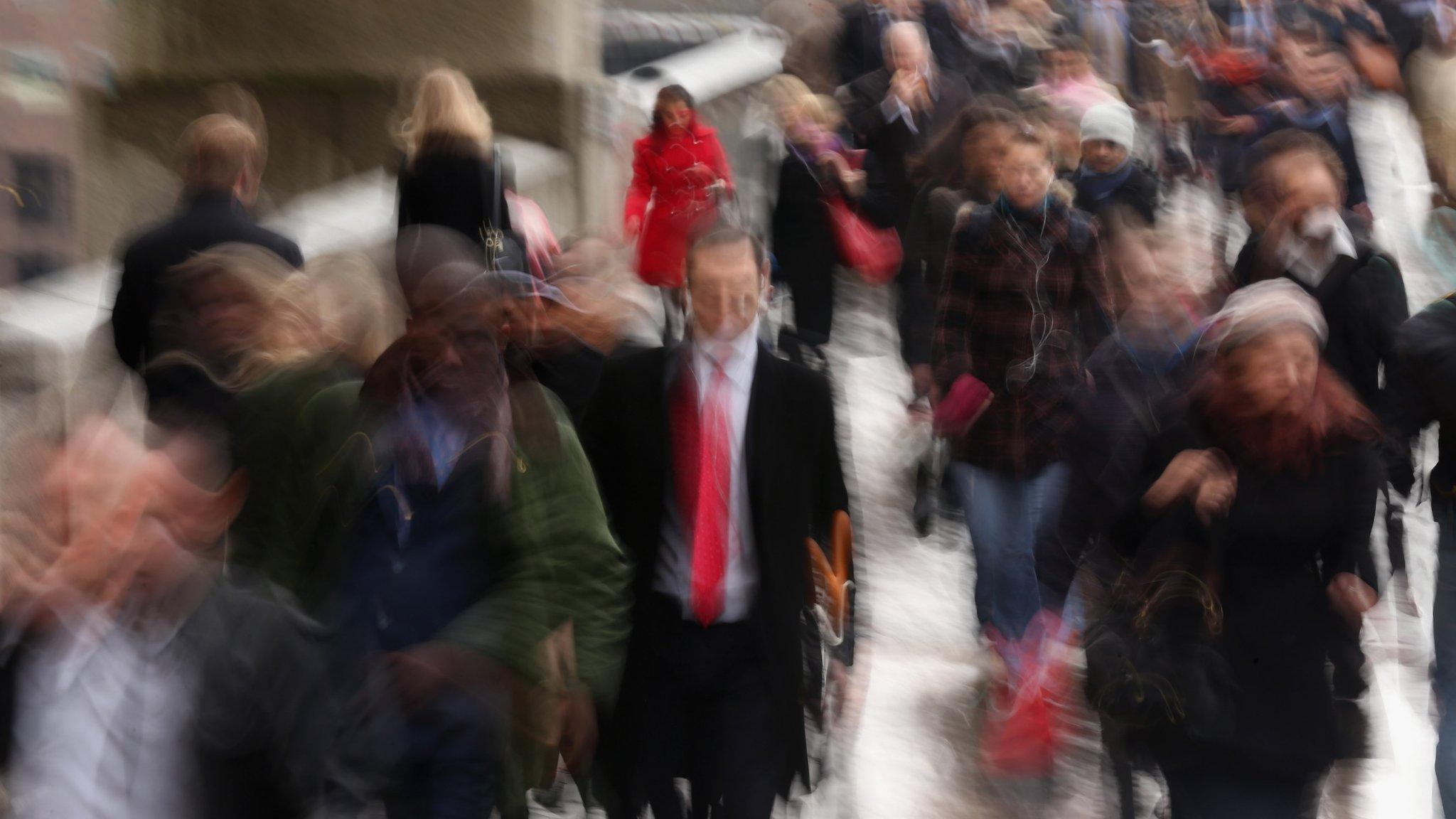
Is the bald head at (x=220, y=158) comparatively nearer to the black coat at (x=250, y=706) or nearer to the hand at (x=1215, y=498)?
the black coat at (x=250, y=706)

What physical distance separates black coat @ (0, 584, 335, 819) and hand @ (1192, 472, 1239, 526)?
196cm

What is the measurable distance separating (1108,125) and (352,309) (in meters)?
3.99

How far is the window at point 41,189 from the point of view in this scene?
11.3 m

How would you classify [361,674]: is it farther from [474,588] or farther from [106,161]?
[106,161]

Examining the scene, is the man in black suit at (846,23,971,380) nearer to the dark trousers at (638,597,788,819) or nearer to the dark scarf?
the dark scarf

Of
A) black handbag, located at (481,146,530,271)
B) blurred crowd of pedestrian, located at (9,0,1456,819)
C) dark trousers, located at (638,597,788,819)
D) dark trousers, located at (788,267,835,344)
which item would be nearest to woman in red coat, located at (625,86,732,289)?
dark trousers, located at (788,267,835,344)

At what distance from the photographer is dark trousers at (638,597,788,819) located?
4.65 meters

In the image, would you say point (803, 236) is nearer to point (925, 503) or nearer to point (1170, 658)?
point (925, 503)

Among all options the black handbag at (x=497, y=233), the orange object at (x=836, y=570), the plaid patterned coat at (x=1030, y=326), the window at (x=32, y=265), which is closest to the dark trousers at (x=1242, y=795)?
the orange object at (x=836, y=570)

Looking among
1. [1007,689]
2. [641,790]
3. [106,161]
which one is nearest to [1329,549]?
[641,790]

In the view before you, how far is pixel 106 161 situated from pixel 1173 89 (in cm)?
670

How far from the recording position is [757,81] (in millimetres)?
12680

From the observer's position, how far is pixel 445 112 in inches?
271

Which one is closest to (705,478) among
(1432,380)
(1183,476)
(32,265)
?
(1183,476)
